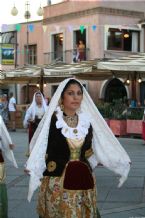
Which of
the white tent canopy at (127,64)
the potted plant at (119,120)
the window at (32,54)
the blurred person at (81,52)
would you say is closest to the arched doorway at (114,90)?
the blurred person at (81,52)

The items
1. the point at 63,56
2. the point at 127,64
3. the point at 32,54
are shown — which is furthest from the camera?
the point at 32,54

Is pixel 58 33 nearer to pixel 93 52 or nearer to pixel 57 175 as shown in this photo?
pixel 93 52

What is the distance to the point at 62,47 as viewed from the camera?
35562 millimetres

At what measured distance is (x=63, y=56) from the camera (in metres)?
34.9

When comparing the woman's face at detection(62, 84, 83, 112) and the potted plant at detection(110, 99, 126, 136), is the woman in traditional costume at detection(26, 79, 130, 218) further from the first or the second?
the potted plant at detection(110, 99, 126, 136)

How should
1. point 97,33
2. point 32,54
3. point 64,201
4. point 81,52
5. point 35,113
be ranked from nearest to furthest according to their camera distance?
point 64,201
point 35,113
point 97,33
point 81,52
point 32,54

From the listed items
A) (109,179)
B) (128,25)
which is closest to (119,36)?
(128,25)

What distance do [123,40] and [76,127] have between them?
29500mm

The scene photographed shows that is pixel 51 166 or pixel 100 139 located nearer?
Result: pixel 51 166

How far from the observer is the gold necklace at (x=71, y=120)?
4578 millimetres

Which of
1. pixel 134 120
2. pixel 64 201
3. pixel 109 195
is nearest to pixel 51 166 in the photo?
pixel 64 201

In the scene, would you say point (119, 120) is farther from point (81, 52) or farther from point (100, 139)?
point (81, 52)

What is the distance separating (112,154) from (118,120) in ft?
43.5

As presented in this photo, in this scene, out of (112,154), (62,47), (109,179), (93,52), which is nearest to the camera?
(112,154)
